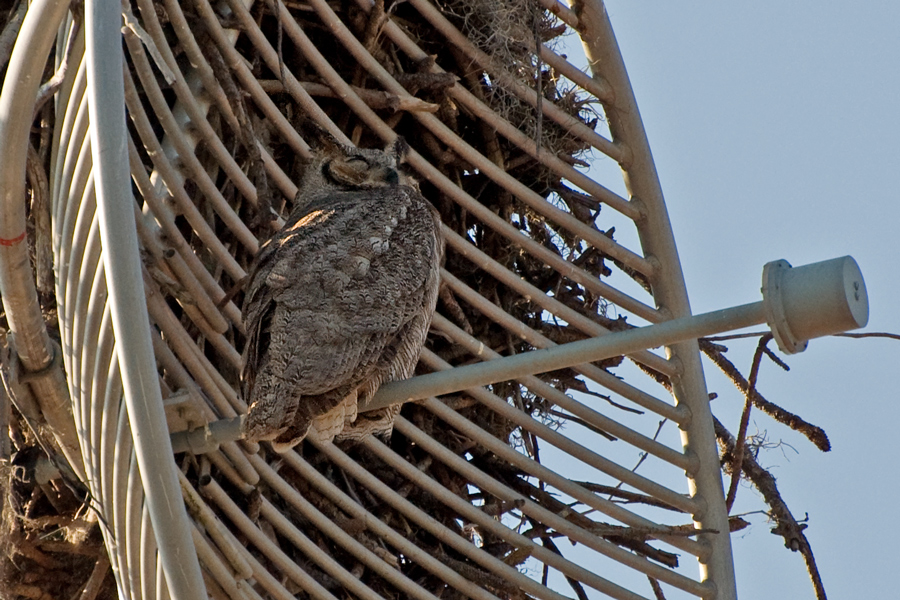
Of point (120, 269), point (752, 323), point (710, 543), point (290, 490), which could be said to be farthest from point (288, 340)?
point (710, 543)

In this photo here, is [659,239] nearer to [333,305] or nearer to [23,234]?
[333,305]

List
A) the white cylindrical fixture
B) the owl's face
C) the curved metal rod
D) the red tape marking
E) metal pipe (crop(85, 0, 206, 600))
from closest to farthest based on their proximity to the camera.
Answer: the white cylindrical fixture
metal pipe (crop(85, 0, 206, 600))
the curved metal rod
the red tape marking
the owl's face

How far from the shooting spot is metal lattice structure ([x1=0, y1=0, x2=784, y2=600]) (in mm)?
2932

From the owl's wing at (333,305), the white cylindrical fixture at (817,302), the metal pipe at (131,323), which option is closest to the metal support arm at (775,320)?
the white cylindrical fixture at (817,302)

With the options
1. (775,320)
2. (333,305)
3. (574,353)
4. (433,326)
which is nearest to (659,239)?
(433,326)

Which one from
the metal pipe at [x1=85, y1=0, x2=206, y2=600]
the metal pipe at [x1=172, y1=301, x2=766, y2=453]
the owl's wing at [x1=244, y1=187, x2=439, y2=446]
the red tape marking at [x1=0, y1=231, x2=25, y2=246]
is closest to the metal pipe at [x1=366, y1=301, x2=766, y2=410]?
the metal pipe at [x1=172, y1=301, x2=766, y2=453]

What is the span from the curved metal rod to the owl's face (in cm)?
99

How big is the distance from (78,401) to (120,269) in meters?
0.55

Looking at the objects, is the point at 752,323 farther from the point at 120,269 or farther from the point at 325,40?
the point at 325,40

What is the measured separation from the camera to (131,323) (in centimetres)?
268

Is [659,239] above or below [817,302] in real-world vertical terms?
above

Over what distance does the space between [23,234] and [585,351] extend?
4.86 feet

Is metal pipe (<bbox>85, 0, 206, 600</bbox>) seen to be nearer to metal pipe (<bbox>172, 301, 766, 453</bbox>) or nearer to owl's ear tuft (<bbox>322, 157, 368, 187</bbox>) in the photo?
metal pipe (<bbox>172, 301, 766, 453</bbox>)

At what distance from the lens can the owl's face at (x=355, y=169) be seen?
382 cm
